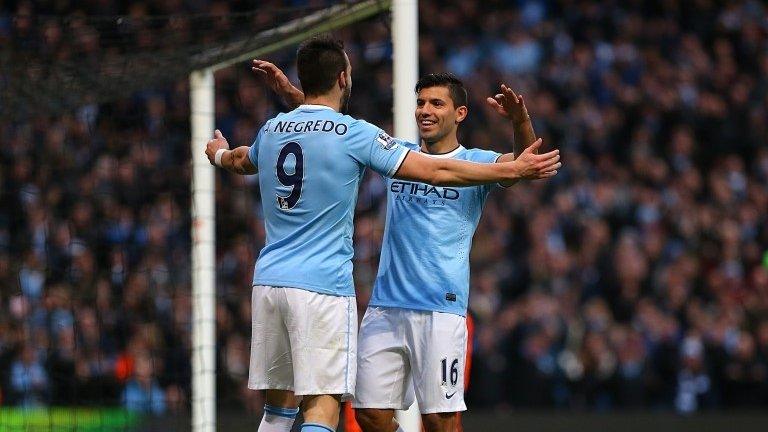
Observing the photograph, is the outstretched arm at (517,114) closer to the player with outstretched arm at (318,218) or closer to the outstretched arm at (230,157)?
the player with outstretched arm at (318,218)

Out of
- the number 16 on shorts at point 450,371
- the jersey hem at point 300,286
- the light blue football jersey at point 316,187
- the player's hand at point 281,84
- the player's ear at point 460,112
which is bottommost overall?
the number 16 on shorts at point 450,371

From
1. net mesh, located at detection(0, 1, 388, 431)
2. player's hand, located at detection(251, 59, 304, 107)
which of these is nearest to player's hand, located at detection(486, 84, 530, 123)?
player's hand, located at detection(251, 59, 304, 107)

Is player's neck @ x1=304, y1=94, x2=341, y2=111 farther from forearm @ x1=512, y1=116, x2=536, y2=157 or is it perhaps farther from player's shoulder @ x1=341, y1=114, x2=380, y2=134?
forearm @ x1=512, y1=116, x2=536, y2=157

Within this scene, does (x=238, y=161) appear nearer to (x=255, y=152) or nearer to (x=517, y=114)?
(x=255, y=152)

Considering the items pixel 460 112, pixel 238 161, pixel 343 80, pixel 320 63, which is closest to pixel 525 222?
pixel 460 112

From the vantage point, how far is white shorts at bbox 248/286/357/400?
5445 millimetres

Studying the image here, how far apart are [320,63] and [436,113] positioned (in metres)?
0.92

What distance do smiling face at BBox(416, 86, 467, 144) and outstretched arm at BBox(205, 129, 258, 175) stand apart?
0.84 metres

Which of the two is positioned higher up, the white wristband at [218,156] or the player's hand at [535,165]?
the white wristband at [218,156]

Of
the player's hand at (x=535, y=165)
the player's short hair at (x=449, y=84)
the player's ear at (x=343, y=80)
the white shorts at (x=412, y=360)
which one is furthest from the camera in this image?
the player's short hair at (x=449, y=84)

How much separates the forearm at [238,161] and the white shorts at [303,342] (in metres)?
0.56

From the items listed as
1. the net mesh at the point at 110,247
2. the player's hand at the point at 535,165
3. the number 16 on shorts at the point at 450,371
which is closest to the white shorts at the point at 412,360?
the number 16 on shorts at the point at 450,371

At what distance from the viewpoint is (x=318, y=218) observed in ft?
18.1

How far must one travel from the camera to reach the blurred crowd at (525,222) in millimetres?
11703
